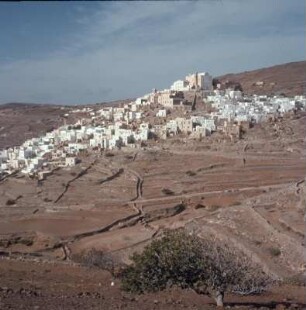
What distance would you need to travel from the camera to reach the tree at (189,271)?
10180 millimetres

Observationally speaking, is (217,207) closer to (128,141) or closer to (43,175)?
(43,175)

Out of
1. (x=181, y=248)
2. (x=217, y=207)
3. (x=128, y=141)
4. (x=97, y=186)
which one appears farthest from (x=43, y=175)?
(x=181, y=248)

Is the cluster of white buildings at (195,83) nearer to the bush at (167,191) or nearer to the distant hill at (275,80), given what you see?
the distant hill at (275,80)

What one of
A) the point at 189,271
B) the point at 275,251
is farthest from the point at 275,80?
the point at 189,271

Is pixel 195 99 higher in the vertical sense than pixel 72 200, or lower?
higher

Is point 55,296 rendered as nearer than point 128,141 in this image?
Yes

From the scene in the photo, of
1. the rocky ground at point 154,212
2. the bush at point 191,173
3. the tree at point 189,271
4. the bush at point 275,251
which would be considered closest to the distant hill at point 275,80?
the rocky ground at point 154,212

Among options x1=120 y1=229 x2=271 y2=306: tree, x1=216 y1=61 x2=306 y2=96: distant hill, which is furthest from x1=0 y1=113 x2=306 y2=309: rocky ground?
x1=216 y1=61 x2=306 y2=96: distant hill

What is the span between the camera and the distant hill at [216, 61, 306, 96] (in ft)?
209

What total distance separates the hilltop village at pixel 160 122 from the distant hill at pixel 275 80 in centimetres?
920

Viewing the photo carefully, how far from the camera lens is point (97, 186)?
3281 cm

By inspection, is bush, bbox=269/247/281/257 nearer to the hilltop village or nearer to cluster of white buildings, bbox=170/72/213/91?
the hilltop village

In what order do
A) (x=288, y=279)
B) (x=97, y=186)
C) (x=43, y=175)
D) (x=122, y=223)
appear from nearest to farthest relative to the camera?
(x=288, y=279) → (x=122, y=223) → (x=97, y=186) → (x=43, y=175)

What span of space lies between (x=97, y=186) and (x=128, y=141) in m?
8.99
